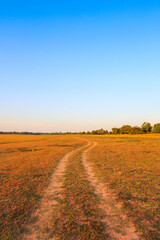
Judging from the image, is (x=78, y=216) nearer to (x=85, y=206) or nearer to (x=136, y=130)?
(x=85, y=206)

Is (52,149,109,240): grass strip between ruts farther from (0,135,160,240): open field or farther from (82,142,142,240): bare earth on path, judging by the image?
(82,142,142,240): bare earth on path

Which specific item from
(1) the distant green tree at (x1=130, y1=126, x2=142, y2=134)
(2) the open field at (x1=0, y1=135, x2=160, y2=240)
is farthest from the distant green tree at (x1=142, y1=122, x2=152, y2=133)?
(2) the open field at (x1=0, y1=135, x2=160, y2=240)

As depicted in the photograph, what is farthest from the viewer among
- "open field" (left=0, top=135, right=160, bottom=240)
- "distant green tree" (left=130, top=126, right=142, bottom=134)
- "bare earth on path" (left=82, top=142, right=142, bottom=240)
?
"distant green tree" (left=130, top=126, right=142, bottom=134)

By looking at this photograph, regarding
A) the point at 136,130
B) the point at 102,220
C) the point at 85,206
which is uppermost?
the point at 136,130

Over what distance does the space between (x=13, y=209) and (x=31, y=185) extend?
12.6ft

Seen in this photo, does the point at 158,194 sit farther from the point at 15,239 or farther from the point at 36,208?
the point at 15,239

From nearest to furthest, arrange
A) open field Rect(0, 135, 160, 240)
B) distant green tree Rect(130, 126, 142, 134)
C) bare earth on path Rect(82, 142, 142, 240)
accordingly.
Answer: bare earth on path Rect(82, 142, 142, 240)
open field Rect(0, 135, 160, 240)
distant green tree Rect(130, 126, 142, 134)

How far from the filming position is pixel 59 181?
41.7ft

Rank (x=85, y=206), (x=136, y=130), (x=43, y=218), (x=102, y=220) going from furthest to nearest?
(x=136, y=130)
(x=85, y=206)
(x=43, y=218)
(x=102, y=220)

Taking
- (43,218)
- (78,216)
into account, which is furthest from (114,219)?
(43,218)

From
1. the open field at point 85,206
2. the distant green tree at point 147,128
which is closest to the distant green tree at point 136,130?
the distant green tree at point 147,128

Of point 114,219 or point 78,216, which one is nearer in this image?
point 114,219

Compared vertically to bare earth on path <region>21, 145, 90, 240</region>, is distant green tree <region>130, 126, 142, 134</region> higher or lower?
higher

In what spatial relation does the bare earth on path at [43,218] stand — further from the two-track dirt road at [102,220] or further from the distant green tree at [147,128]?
the distant green tree at [147,128]
